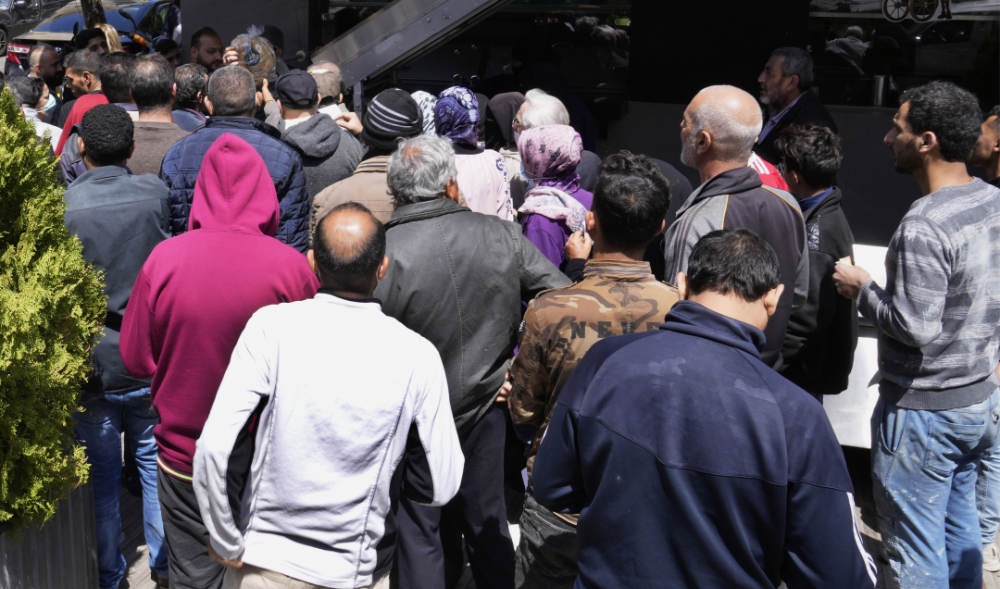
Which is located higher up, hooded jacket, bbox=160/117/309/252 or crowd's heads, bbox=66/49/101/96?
crowd's heads, bbox=66/49/101/96

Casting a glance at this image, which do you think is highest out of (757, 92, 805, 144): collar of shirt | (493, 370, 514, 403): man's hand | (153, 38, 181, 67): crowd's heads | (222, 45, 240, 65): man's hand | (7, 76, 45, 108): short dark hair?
(222, 45, 240, 65): man's hand

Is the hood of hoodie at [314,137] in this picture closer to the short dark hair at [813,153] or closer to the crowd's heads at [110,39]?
the short dark hair at [813,153]

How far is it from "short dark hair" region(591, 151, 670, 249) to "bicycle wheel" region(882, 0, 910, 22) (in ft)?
26.5

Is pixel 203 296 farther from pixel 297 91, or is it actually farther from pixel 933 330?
pixel 933 330

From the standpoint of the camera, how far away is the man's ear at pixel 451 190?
12.0ft

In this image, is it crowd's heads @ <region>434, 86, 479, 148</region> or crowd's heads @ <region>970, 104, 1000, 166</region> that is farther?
crowd's heads @ <region>434, 86, 479, 148</region>

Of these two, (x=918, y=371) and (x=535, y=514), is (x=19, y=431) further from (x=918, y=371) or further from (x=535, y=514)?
(x=918, y=371)

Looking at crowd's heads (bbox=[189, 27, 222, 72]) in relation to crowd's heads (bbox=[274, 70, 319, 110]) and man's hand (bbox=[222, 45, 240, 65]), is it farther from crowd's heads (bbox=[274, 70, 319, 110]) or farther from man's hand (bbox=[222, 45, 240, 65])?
crowd's heads (bbox=[274, 70, 319, 110])

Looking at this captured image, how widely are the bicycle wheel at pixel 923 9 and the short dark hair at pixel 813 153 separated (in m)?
6.76

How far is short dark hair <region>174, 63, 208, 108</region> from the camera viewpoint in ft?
18.1

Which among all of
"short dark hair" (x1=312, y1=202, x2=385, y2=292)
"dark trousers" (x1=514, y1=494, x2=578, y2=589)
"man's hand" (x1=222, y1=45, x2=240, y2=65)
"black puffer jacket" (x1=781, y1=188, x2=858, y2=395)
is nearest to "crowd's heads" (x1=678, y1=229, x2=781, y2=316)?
"short dark hair" (x1=312, y1=202, x2=385, y2=292)

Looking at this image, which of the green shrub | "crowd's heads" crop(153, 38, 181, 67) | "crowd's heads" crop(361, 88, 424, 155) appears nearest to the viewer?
the green shrub

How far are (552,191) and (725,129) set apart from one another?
100 centimetres

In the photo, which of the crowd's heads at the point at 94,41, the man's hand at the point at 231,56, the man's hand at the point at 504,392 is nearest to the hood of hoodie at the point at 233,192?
the man's hand at the point at 504,392
